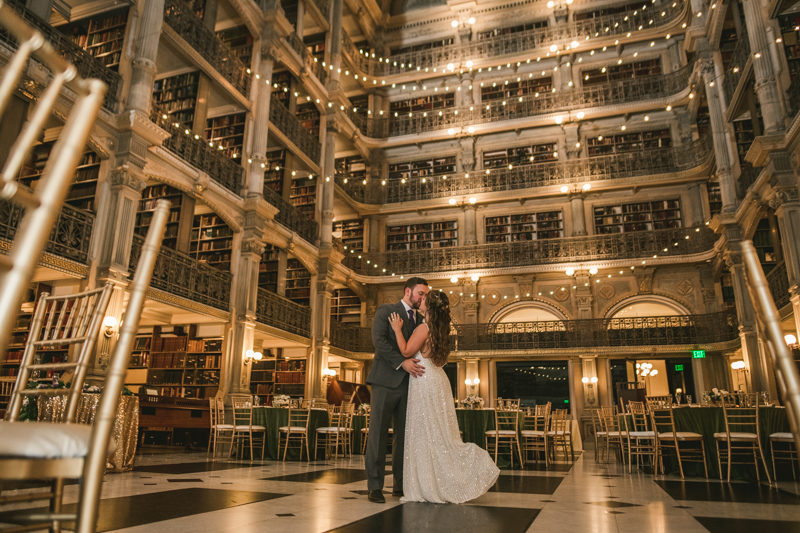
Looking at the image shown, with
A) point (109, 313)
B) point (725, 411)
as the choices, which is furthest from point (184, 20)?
point (725, 411)

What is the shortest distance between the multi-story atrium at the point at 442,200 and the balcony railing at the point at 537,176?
0.22 feet

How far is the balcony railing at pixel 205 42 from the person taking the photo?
30.7ft

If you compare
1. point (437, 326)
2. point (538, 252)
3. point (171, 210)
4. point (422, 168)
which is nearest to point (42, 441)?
point (437, 326)

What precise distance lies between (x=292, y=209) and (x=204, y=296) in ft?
12.3

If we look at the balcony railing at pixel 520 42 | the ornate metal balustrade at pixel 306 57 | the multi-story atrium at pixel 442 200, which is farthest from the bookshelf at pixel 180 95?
the balcony railing at pixel 520 42

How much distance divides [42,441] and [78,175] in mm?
8998

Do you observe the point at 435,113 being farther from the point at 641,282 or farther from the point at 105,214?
the point at 105,214

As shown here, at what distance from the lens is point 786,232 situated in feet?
28.2

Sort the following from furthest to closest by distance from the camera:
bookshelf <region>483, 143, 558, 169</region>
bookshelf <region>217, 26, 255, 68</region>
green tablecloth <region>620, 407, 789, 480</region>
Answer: bookshelf <region>483, 143, 558, 169</region> → bookshelf <region>217, 26, 255, 68</region> → green tablecloth <region>620, 407, 789, 480</region>

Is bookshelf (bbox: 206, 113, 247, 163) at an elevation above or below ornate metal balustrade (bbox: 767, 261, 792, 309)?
above

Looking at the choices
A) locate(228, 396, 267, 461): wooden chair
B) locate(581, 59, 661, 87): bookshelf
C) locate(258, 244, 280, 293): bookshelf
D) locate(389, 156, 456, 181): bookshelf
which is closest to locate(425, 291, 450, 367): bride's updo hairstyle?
locate(228, 396, 267, 461): wooden chair

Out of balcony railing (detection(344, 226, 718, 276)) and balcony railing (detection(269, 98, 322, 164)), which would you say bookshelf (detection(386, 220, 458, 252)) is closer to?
balcony railing (detection(344, 226, 718, 276))

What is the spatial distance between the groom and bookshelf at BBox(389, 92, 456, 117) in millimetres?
14882

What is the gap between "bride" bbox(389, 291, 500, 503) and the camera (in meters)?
3.45
